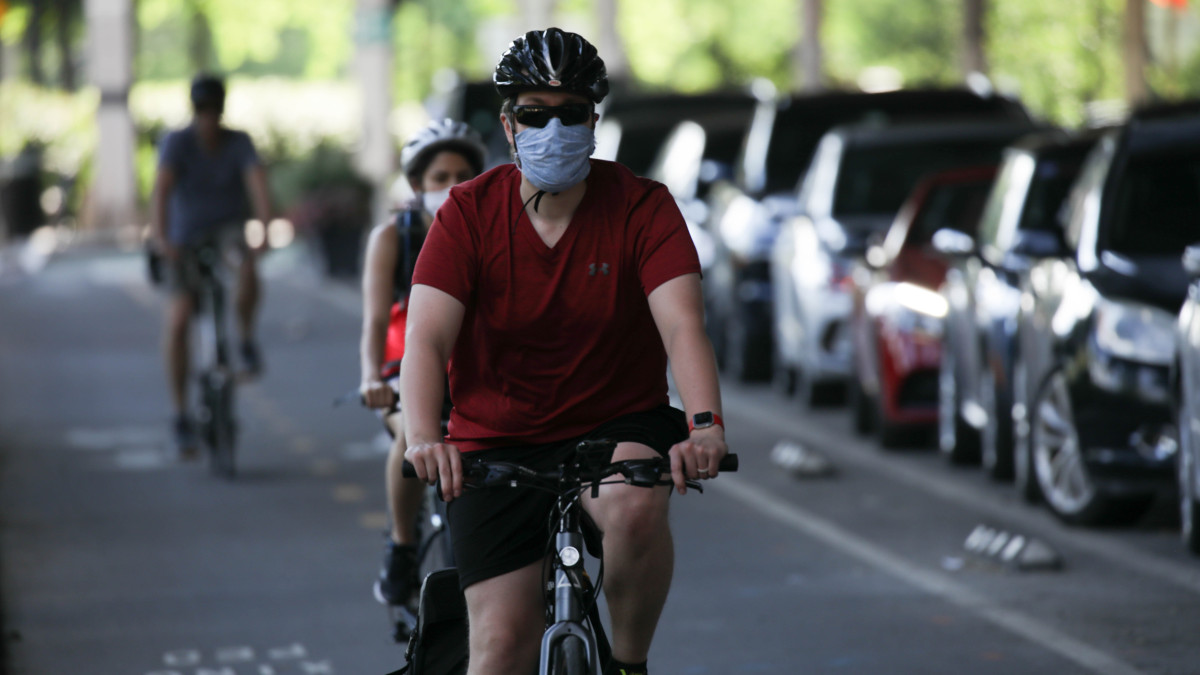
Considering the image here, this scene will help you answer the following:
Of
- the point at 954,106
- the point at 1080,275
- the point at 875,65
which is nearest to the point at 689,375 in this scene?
the point at 1080,275

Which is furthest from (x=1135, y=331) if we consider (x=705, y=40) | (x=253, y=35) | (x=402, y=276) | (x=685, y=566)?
(x=253, y=35)

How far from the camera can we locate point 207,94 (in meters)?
11.7

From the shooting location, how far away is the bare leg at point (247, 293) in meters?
12.2

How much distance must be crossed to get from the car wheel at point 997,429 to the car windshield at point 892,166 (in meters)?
3.52

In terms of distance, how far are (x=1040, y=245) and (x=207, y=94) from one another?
14.8 ft

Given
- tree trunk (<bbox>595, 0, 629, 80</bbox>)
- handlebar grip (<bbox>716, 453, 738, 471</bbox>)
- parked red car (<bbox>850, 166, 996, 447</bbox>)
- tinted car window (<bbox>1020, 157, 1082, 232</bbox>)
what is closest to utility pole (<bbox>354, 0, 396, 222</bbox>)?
tree trunk (<bbox>595, 0, 629, 80</bbox>)

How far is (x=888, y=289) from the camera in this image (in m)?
12.4

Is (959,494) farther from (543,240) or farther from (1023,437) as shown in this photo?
(543,240)

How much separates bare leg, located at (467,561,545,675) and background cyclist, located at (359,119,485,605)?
1.99 m

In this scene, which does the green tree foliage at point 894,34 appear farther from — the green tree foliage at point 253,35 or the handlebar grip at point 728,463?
the handlebar grip at point 728,463

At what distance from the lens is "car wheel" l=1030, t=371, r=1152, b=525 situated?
948 cm

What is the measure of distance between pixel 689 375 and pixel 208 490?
23.5 ft

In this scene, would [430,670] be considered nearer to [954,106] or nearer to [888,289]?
[888,289]

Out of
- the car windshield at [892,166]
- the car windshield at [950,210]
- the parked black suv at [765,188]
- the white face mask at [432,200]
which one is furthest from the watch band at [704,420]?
the parked black suv at [765,188]
